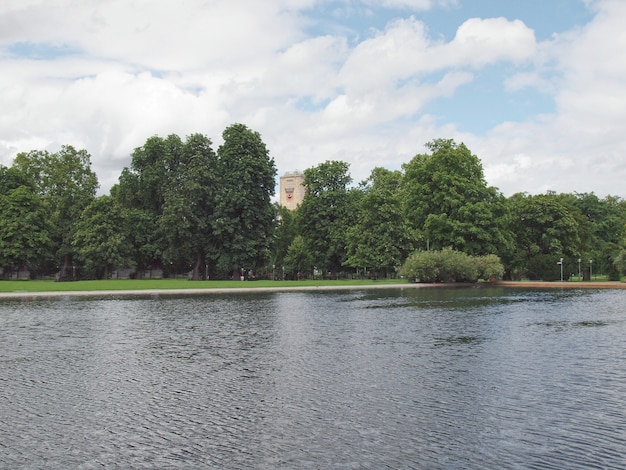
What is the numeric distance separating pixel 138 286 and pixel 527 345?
1624 inches

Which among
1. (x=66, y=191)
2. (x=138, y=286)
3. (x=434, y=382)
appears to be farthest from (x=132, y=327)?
(x=66, y=191)

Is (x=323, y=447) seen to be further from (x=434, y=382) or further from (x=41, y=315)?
(x=41, y=315)

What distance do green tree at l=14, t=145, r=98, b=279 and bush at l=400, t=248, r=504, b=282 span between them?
4290 cm

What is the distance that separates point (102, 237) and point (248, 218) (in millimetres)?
17109

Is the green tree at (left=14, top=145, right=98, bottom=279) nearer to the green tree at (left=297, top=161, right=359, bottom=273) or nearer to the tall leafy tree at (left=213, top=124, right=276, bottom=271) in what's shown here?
the tall leafy tree at (left=213, top=124, right=276, bottom=271)

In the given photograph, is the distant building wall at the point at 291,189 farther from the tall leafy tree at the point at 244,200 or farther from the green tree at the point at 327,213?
the tall leafy tree at the point at 244,200

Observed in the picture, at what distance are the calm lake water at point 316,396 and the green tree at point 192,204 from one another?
42999 mm

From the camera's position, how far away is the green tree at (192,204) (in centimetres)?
6519

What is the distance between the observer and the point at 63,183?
7600 centimetres

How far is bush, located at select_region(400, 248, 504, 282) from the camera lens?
58875mm

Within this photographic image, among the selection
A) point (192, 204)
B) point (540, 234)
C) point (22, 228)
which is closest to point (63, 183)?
point (22, 228)

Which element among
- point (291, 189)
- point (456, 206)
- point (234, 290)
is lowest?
point (234, 290)

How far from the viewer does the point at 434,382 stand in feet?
40.9

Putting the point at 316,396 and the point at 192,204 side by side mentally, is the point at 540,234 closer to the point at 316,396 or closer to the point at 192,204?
the point at 192,204
